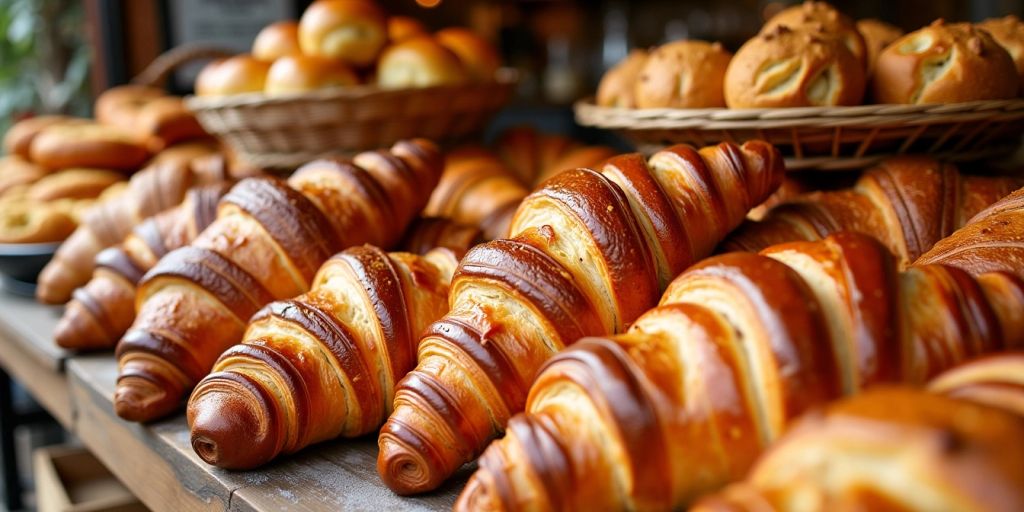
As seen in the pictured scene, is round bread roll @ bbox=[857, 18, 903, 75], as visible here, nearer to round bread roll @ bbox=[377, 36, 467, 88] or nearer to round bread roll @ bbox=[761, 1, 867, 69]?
round bread roll @ bbox=[761, 1, 867, 69]

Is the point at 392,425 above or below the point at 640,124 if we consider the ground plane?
below

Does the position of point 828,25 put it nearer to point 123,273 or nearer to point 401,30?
point 401,30

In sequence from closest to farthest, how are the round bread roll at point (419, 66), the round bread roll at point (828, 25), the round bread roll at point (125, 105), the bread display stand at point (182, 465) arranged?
the bread display stand at point (182, 465) → the round bread roll at point (828, 25) → the round bread roll at point (419, 66) → the round bread roll at point (125, 105)

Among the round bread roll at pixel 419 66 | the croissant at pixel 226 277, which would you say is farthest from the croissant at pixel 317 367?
the round bread roll at pixel 419 66

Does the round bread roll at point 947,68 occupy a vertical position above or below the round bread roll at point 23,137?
above

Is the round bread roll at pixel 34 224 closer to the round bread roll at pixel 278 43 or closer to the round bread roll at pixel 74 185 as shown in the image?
the round bread roll at pixel 74 185

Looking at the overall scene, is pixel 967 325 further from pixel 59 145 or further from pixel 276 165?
pixel 59 145

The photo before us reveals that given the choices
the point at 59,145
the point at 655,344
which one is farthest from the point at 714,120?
the point at 59,145
